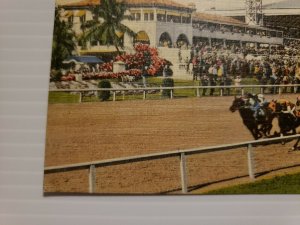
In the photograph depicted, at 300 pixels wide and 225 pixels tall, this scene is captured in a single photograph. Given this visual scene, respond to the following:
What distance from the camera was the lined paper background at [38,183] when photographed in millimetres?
1473

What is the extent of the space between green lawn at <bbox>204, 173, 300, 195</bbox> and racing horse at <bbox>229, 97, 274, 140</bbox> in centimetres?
15

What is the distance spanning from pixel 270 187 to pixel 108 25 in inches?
29.7

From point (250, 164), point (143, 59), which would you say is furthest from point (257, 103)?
point (143, 59)

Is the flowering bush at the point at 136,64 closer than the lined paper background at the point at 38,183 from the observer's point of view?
No

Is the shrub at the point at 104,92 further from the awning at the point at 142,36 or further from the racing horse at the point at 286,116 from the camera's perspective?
the racing horse at the point at 286,116

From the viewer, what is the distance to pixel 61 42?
1.56 metres

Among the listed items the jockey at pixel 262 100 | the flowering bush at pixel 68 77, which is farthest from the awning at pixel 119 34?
the jockey at pixel 262 100

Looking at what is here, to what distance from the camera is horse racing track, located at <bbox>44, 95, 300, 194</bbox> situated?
1.52 m

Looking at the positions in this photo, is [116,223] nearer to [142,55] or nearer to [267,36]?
[142,55]

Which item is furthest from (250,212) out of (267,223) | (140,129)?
(140,129)

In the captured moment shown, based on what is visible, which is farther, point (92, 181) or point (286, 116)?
point (286, 116)

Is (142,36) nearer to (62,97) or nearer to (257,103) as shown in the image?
(62,97)

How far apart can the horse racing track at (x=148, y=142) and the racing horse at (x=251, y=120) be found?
0.06ft

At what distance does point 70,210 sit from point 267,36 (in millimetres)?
878
